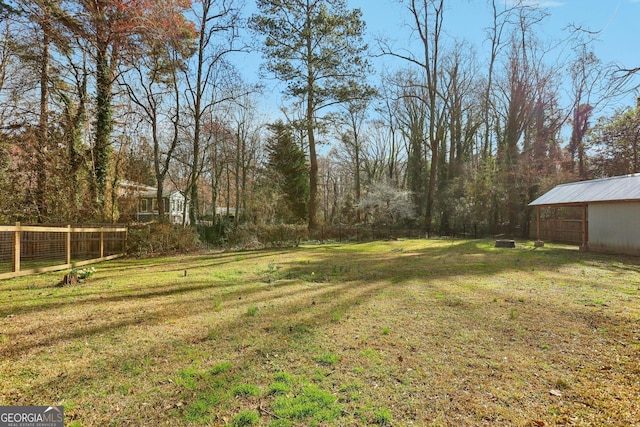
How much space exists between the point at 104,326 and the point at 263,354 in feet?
7.70

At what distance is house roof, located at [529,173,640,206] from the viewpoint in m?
12.5

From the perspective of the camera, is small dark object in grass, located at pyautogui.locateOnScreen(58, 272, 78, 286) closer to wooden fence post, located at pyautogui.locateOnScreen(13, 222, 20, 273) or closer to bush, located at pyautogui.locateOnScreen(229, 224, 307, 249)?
wooden fence post, located at pyautogui.locateOnScreen(13, 222, 20, 273)

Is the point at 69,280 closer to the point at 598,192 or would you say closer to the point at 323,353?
the point at 323,353

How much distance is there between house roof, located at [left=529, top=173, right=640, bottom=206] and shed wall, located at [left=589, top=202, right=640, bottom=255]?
1.06 ft

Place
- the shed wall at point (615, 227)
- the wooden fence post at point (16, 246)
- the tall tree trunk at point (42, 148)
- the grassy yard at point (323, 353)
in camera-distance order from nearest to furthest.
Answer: the grassy yard at point (323, 353)
the wooden fence post at point (16, 246)
the tall tree trunk at point (42, 148)
the shed wall at point (615, 227)

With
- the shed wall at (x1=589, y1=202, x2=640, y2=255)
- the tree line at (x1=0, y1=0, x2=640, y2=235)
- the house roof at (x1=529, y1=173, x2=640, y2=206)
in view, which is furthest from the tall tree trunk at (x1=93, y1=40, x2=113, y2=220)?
the shed wall at (x1=589, y1=202, x2=640, y2=255)

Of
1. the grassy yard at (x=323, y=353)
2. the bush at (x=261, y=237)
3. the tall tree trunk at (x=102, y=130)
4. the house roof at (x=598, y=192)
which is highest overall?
the tall tree trunk at (x=102, y=130)

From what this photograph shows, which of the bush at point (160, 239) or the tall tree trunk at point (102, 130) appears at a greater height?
the tall tree trunk at point (102, 130)

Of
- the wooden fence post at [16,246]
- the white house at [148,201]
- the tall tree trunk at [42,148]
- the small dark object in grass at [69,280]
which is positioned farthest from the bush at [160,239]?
the small dark object in grass at [69,280]

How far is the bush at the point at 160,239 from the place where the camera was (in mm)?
12305

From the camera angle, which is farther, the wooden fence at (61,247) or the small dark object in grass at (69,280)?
the wooden fence at (61,247)

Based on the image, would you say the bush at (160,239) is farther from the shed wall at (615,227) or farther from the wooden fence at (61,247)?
the shed wall at (615,227)

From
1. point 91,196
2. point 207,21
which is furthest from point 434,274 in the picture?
point 207,21

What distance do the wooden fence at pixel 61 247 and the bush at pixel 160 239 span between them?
0.35 metres
